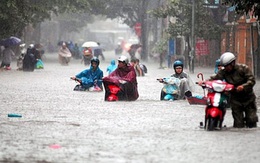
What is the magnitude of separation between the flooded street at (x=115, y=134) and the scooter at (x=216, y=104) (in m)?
0.20

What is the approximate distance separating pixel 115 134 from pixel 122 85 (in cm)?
823

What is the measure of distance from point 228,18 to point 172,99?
27.6 m

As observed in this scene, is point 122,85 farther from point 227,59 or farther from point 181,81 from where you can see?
point 227,59

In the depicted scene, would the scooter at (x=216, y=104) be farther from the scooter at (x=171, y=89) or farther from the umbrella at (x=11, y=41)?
the umbrella at (x=11, y=41)

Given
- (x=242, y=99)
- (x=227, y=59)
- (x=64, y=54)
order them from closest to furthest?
(x=227, y=59)
(x=242, y=99)
(x=64, y=54)

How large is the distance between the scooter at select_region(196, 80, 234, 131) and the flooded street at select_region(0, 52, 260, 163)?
0.64 feet

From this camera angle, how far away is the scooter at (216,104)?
13.4 meters

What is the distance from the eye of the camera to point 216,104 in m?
13.4

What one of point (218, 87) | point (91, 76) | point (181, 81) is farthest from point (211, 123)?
point (91, 76)

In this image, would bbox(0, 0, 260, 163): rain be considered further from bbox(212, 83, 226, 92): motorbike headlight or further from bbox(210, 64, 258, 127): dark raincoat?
bbox(212, 83, 226, 92): motorbike headlight

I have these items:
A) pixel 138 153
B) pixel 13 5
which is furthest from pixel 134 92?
pixel 13 5

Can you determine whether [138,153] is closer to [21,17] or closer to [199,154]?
[199,154]

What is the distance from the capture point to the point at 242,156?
10.3 metres

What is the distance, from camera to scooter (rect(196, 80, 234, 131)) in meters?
13.4
